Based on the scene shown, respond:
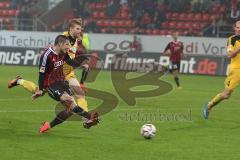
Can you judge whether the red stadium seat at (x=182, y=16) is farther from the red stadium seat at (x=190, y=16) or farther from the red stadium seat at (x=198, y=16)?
the red stadium seat at (x=198, y=16)

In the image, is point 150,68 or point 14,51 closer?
point 150,68

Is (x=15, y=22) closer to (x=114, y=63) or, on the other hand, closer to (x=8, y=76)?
(x=114, y=63)

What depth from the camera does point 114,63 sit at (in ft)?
113

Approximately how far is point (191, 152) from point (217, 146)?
84 cm

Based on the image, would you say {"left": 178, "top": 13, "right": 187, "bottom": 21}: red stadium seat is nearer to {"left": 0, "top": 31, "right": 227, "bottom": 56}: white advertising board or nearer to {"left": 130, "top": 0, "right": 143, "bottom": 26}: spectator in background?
{"left": 130, "top": 0, "right": 143, "bottom": 26}: spectator in background

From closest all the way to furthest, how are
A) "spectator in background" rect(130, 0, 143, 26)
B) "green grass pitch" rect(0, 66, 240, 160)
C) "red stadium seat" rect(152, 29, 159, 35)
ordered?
"green grass pitch" rect(0, 66, 240, 160)
"red stadium seat" rect(152, 29, 159, 35)
"spectator in background" rect(130, 0, 143, 26)

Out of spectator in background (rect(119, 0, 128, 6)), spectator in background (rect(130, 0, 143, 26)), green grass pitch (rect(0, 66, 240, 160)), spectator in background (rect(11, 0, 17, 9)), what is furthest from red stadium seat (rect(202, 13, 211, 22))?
green grass pitch (rect(0, 66, 240, 160))

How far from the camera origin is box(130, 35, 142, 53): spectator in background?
34.8 metres

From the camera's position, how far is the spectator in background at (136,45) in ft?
114

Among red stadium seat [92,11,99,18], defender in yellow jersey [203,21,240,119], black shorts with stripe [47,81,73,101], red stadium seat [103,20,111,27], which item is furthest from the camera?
red stadium seat [92,11,99,18]

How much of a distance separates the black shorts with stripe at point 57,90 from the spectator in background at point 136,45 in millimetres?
23233

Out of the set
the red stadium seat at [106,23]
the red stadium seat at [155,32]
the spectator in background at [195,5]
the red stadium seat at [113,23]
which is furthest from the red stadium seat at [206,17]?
the red stadium seat at [106,23]

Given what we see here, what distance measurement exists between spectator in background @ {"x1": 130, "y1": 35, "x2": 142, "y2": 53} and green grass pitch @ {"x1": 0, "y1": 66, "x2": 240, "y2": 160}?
16.8 metres

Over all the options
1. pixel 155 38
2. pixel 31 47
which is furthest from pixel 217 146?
pixel 31 47
